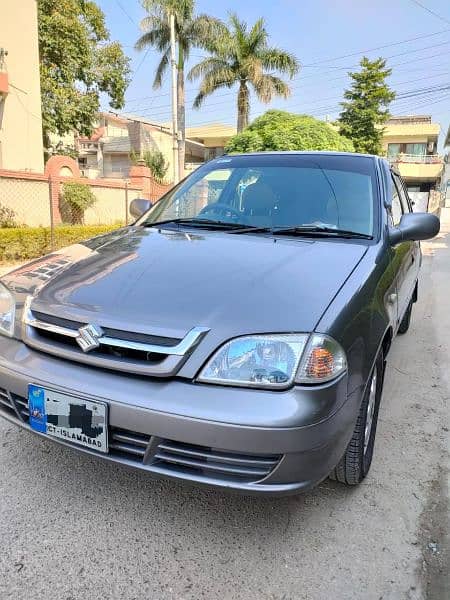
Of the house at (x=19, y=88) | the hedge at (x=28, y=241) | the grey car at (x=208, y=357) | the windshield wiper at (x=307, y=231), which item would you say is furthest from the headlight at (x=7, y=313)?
the house at (x=19, y=88)

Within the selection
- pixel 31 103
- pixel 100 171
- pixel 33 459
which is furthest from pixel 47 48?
pixel 33 459

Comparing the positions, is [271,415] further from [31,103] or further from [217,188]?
[31,103]

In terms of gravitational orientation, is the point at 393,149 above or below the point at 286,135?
above

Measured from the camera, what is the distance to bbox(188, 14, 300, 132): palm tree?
23328 mm

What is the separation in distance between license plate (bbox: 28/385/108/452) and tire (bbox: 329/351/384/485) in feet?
3.49

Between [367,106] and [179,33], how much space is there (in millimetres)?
13592

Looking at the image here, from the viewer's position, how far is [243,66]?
925 inches

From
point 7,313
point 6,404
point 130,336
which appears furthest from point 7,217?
point 130,336

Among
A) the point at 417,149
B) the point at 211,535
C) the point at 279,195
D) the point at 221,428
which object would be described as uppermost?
the point at 417,149

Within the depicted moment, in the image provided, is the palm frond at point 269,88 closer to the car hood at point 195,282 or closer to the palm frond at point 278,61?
the palm frond at point 278,61

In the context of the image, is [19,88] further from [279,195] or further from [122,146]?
[122,146]

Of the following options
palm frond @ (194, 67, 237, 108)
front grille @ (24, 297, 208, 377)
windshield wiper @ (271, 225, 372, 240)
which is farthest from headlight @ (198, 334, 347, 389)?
palm frond @ (194, 67, 237, 108)

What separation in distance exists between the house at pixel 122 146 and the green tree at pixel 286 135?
14197mm

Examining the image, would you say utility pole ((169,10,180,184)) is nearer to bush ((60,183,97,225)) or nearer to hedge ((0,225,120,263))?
bush ((60,183,97,225))
